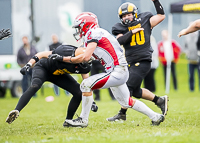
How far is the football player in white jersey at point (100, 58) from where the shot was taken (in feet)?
18.1

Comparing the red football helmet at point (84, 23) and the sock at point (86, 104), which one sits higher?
the red football helmet at point (84, 23)

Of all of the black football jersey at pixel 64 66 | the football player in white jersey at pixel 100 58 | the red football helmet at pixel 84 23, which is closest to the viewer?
the football player in white jersey at pixel 100 58

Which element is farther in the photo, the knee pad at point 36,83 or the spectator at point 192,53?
the spectator at point 192,53

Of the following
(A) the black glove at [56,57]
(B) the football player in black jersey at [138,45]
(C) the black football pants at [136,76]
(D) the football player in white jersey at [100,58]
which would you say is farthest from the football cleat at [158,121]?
(A) the black glove at [56,57]

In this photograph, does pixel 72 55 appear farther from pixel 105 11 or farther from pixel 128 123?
pixel 105 11

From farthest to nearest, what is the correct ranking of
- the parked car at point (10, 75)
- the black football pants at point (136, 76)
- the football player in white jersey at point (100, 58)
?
the parked car at point (10, 75), the black football pants at point (136, 76), the football player in white jersey at point (100, 58)

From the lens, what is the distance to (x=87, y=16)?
5719mm

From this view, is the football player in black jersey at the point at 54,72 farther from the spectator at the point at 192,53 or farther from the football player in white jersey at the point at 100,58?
the spectator at the point at 192,53

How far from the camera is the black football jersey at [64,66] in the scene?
5938 millimetres

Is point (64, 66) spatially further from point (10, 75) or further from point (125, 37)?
point (10, 75)

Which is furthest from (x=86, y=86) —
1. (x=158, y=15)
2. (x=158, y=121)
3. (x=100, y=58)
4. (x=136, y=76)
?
(x=158, y=15)

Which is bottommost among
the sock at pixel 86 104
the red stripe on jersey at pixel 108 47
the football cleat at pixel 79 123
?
the football cleat at pixel 79 123

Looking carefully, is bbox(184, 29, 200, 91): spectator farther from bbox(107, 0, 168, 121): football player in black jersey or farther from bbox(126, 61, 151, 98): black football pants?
bbox(126, 61, 151, 98): black football pants

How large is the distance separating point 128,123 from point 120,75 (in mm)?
1162
